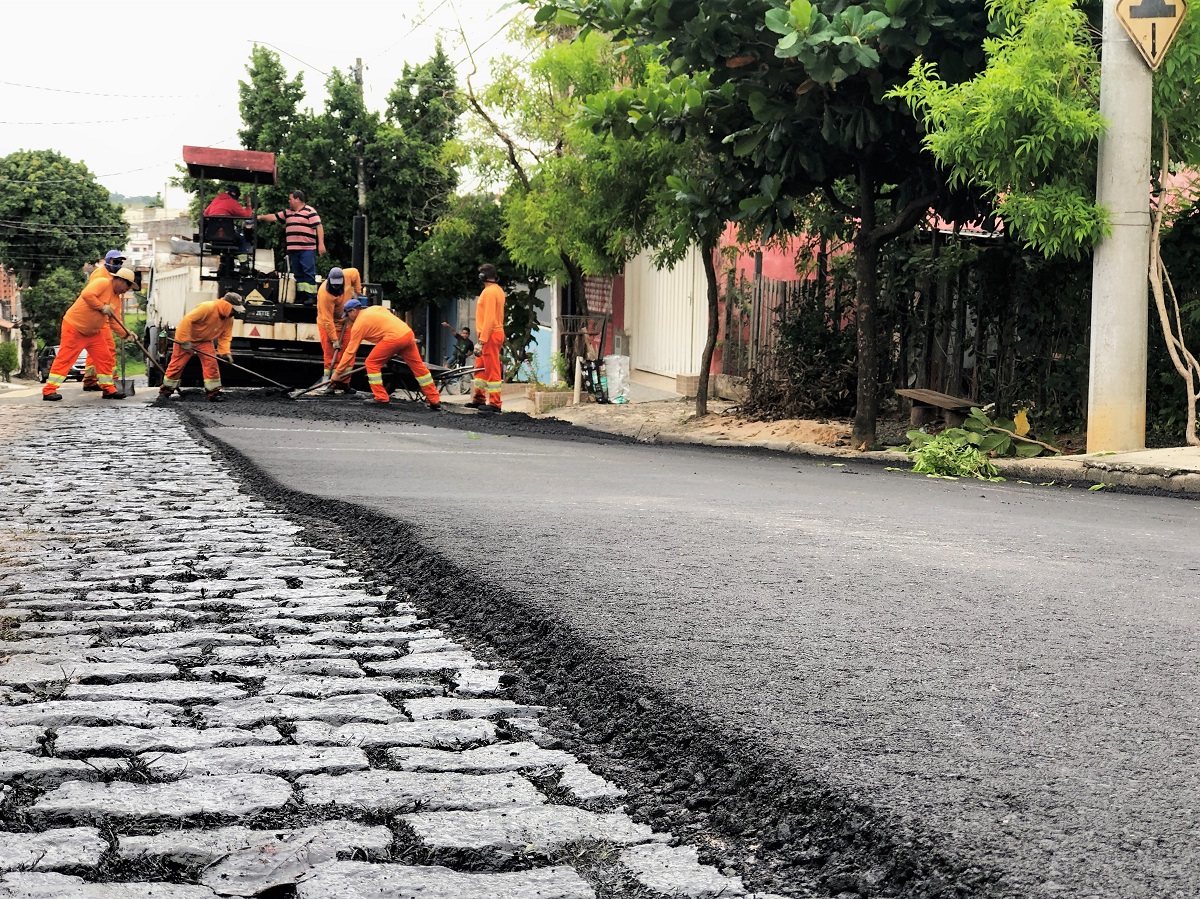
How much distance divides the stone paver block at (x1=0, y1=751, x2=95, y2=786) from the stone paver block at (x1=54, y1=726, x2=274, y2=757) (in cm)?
7

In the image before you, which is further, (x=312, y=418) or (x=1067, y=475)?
(x=312, y=418)

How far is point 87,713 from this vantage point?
12.0ft

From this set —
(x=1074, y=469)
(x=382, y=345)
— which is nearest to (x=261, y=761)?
(x=1074, y=469)

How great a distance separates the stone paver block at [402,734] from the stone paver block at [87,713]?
1.24ft

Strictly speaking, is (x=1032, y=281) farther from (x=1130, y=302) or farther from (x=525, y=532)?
(x=525, y=532)

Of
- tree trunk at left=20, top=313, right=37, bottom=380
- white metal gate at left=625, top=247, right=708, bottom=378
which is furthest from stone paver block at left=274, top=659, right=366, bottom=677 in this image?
tree trunk at left=20, top=313, right=37, bottom=380

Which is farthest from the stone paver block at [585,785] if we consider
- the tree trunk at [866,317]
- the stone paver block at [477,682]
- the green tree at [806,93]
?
the tree trunk at [866,317]

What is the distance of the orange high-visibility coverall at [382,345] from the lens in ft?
55.0

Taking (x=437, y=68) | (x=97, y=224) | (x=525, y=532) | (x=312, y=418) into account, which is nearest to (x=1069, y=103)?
(x=525, y=532)

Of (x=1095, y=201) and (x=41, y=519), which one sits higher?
(x=1095, y=201)

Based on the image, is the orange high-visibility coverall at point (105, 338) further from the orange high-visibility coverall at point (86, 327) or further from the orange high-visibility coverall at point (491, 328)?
the orange high-visibility coverall at point (491, 328)

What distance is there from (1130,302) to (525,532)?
6.57 metres

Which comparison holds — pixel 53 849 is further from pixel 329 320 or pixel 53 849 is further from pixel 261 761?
pixel 329 320

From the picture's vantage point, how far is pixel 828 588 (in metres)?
5.30
